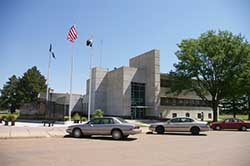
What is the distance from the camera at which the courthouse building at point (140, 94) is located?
54594 mm

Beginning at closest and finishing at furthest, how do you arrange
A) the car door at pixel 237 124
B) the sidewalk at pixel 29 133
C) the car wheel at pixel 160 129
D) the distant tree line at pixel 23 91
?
the sidewalk at pixel 29 133 < the car wheel at pixel 160 129 < the car door at pixel 237 124 < the distant tree line at pixel 23 91

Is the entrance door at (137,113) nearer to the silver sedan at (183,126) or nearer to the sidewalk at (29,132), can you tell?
the sidewalk at (29,132)

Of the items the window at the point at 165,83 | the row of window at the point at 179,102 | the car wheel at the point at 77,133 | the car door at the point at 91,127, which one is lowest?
the car wheel at the point at 77,133

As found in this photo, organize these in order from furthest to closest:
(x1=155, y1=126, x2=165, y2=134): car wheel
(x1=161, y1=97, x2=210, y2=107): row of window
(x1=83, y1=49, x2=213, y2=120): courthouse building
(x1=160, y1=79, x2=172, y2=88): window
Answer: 1. (x1=160, y1=79, x2=172, y2=88): window
2. (x1=161, y1=97, x2=210, y2=107): row of window
3. (x1=83, y1=49, x2=213, y2=120): courthouse building
4. (x1=155, y1=126, x2=165, y2=134): car wheel

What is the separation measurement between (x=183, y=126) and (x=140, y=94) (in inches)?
1337

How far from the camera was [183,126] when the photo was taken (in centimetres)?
2247

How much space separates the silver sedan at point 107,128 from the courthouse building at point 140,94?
35.1m

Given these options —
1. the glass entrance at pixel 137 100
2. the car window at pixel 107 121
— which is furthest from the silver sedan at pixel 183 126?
the glass entrance at pixel 137 100

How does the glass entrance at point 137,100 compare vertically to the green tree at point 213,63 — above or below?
below

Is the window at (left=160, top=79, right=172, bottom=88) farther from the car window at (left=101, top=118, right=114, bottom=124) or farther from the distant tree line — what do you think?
the distant tree line

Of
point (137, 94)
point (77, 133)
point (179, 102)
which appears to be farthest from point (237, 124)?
point (179, 102)

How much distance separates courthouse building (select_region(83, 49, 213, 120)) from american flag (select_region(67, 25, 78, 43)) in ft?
73.9

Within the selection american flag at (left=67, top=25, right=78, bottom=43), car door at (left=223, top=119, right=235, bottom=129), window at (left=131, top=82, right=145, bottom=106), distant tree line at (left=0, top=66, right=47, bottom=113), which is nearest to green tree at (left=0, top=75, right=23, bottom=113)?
distant tree line at (left=0, top=66, right=47, bottom=113)

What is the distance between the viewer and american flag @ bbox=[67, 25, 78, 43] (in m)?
32.5
